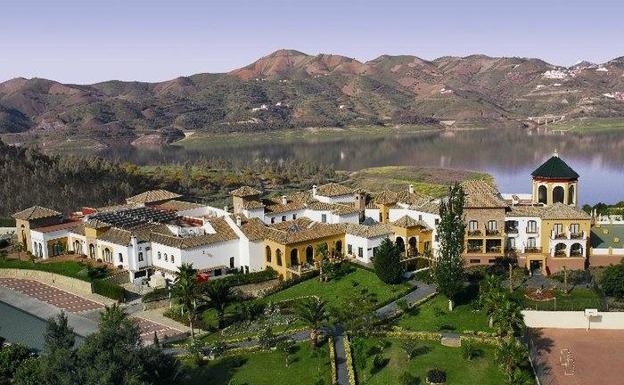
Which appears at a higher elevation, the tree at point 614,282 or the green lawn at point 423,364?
the tree at point 614,282

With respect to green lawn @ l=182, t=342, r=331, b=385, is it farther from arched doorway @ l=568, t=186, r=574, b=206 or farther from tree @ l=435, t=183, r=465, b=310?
arched doorway @ l=568, t=186, r=574, b=206

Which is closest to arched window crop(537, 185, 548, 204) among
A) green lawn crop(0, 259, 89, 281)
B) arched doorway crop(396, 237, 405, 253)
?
arched doorway crop(396, 237, 405, 253)

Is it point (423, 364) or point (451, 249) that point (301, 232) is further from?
point (423, 364)

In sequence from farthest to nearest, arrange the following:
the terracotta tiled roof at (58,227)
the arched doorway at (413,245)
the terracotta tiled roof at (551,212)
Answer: the terracotta tiled roof at (58,227), the arched doorway at (413,245), the terracotta tiled roof at (551,212)

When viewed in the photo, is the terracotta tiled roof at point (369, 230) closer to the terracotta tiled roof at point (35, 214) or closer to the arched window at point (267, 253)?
Answer: the arched window at point (267, 253)

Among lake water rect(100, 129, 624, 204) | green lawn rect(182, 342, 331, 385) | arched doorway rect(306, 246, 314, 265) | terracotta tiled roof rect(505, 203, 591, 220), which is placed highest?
terracotta tiled roof rect(505, 203, 591, 220)

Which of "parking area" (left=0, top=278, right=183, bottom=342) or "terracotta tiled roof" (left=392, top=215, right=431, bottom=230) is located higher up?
"terracotta tiled roof" (left=392, top=215, right=431, bottom=230)

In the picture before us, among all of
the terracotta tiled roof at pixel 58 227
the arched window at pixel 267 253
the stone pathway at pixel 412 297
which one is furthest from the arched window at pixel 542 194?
the terracotta tiled roof at pixel 58 227
